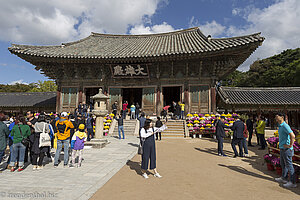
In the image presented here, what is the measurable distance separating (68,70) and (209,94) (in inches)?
510

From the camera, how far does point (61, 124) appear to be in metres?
5.29

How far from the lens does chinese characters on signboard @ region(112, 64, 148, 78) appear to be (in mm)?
14031

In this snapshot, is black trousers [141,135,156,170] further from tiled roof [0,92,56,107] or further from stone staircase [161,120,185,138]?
tiled roof [0,92,56,107]

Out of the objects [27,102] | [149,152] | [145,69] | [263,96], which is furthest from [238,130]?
[27,102]

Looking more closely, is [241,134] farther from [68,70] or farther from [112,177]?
[68,70]

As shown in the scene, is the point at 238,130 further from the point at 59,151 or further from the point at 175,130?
the point at 59,151

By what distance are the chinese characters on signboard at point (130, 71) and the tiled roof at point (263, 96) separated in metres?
7.14

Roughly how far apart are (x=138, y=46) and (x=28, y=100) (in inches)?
608

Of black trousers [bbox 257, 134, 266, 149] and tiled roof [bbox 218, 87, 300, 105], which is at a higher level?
A: tiled roof [bbox 218, 87, 300, 105]

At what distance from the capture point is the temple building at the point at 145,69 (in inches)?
492

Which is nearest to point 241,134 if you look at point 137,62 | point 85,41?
point 137,62

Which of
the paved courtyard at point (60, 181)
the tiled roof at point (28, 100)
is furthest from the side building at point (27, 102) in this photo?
the paved courtyard at point (60, 181)

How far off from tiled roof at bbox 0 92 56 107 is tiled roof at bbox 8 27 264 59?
683 centimetres

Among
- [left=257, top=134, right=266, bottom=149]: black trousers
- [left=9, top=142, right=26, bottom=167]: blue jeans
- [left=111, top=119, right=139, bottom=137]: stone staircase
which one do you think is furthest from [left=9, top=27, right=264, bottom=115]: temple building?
[left=9, top=142, right=26, bottom=167]: blue jeans
